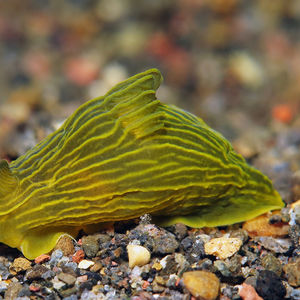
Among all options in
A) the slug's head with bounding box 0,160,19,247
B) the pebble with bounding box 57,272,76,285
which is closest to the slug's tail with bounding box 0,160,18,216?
the slug's head with bounding box 0,160,19,247

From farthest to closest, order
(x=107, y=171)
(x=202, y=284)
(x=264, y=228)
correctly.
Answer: (x=264, y=228) < (x=107, y=171) < (x=202, y=284)

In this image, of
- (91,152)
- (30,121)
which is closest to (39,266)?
(91,152)

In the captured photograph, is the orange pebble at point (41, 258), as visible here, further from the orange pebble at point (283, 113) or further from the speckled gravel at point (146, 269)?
the orange pebble at point (283, 113)

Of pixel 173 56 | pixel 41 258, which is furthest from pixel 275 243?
pixel 173 56

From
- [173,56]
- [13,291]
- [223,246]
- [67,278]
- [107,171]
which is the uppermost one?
[173,56]

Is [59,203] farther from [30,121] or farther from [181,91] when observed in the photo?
[181,91]

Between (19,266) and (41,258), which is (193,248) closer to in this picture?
(41,258)
